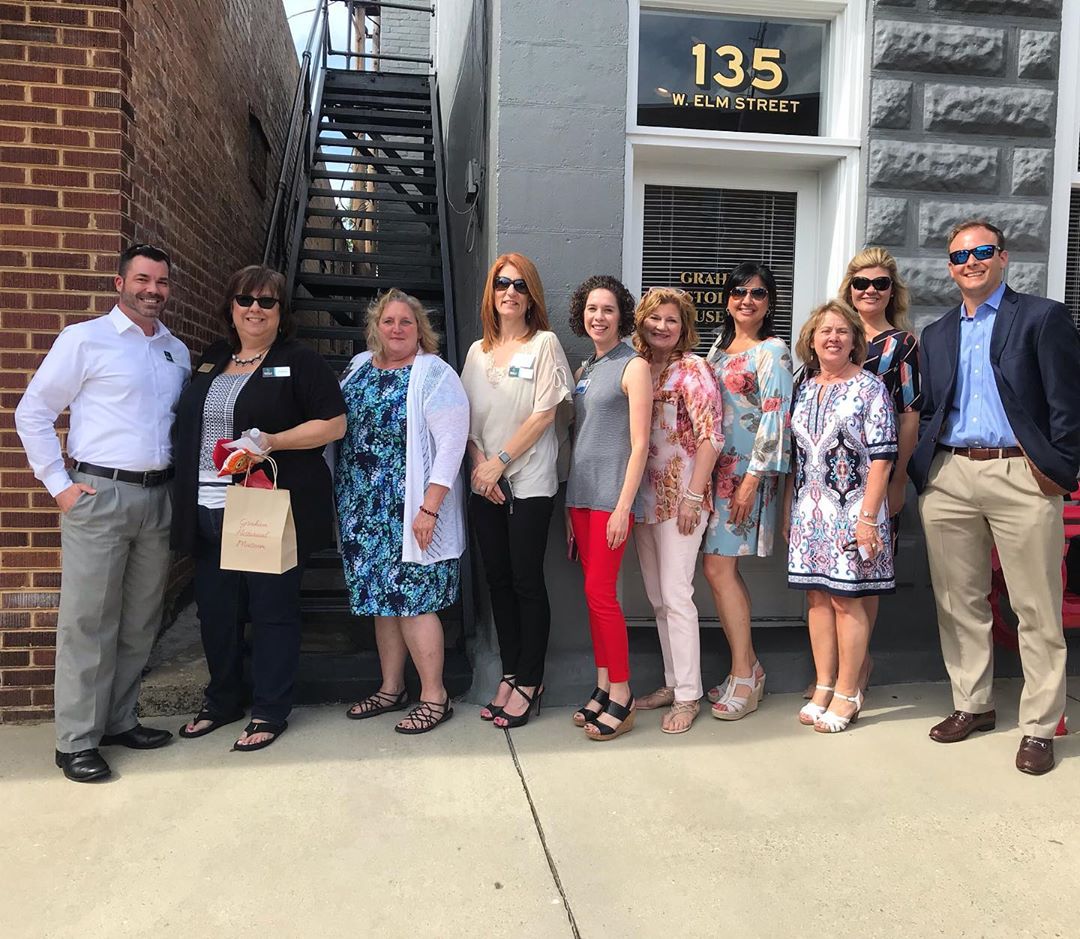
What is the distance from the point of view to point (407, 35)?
11.8m

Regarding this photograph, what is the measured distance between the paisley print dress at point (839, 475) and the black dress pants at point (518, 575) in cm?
109

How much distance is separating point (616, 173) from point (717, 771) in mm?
2688

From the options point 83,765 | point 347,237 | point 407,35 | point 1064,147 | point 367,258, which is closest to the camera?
point 83,765

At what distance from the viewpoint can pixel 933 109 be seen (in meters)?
4.30

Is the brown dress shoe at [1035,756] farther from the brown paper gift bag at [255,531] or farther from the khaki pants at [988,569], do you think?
the brown paper gift bag at [255,531]

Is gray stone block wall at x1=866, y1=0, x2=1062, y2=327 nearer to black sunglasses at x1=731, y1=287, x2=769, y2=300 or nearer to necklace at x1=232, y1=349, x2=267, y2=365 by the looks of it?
black sunglasses at x1=731, y1=287, x2=769, y2=300

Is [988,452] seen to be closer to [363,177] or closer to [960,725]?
[960,725]

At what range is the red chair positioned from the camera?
3873mm

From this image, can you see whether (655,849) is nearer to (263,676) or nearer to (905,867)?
(905,867)

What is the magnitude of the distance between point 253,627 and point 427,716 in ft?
2.67

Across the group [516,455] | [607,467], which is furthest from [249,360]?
[607,467]

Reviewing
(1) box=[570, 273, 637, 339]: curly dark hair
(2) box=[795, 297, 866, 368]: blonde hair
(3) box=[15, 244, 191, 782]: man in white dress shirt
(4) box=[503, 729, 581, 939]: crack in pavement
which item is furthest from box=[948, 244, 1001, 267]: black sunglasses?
(3) box=[15, 244, 191, 782]: man in white dress shirt

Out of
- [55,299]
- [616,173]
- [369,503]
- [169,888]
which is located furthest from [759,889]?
[55,299]

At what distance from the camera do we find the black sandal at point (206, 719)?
3551 millimetres
